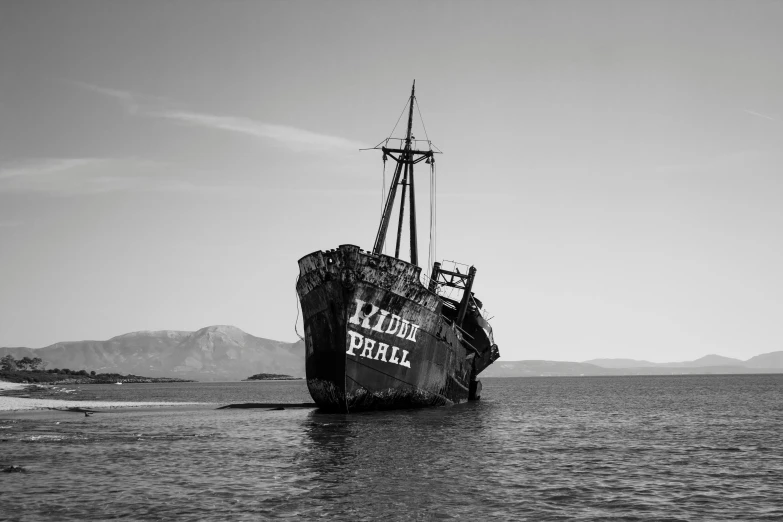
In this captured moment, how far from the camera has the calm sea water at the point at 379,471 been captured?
12484mm

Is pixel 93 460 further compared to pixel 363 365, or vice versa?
pixel 363 365

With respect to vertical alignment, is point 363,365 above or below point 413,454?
above

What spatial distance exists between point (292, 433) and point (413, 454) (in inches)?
256

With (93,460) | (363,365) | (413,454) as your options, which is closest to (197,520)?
(93,460)

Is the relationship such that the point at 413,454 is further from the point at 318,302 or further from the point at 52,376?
the point at 52,376

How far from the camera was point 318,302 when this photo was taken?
28.8 meters

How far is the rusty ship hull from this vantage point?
27.0m

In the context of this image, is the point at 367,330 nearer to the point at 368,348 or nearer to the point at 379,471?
the point at 368,348

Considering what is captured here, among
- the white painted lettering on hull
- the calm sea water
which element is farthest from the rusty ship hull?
the calm sea water

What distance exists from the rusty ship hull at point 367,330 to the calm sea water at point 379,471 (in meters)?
1.68

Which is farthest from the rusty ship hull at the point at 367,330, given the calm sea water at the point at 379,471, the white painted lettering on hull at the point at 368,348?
the calm sea water at the point at 379,471

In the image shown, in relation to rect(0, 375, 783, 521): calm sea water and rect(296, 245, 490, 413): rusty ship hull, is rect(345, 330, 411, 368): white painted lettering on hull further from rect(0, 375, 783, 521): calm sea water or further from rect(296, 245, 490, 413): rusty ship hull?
rect(0, 375, 783, 521): calm sea water

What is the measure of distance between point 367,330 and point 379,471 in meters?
11.3

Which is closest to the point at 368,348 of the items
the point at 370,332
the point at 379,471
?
the point at 370,332
